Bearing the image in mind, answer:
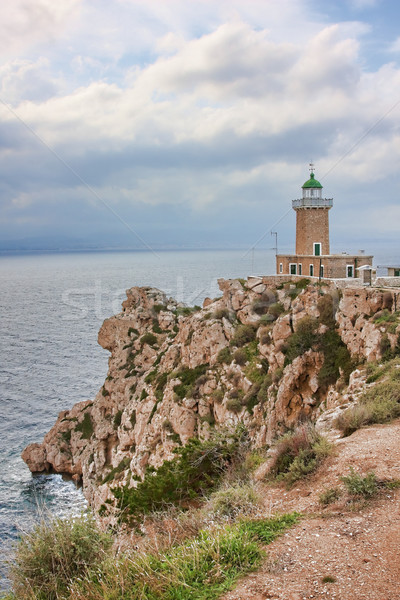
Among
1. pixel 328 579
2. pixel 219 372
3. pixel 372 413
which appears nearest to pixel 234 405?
pixel 219 372

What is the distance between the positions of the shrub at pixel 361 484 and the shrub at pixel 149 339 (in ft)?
99.6

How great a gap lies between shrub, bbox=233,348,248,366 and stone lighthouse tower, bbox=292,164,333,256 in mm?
11296

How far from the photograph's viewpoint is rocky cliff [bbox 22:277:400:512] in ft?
64.1

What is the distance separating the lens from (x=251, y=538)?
6.84 meters

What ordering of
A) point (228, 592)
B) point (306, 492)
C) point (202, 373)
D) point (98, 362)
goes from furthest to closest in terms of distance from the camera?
1. point (98, 362)
2. point (202, 373)
3. point (306, 492)
4. point (228, 592)

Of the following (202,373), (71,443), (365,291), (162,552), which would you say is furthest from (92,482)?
(162,552)

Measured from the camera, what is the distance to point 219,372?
84.4 ft

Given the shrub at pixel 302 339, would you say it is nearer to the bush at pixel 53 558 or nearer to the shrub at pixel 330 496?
the shrub at pixel 330 496

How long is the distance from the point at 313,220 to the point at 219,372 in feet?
47.4

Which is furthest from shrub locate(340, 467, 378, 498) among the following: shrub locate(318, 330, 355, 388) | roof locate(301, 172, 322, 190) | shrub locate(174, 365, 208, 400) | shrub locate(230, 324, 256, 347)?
roof locate(301, 172, 322, 190)

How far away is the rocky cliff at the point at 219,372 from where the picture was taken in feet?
64.1

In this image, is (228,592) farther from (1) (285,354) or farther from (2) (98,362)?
(2) (98,362)

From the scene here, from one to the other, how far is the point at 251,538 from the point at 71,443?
112ft

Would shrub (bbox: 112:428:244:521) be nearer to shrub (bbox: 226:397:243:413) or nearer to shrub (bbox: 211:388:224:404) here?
shrub (bbox: 226:397:243:413)
